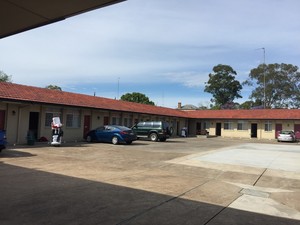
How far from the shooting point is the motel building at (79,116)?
22.5 meters

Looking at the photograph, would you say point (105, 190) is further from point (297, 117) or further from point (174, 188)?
point (297, 117)

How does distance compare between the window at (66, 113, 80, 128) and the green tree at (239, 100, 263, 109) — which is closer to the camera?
the window at (66, 113, 80, 128)

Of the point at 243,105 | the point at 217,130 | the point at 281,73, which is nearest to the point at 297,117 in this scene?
the point at 217,130

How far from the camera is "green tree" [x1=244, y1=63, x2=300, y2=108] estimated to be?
72750 mm

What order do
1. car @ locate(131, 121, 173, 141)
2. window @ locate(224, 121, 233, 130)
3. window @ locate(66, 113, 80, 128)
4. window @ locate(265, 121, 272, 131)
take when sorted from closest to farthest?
window @ locate(66, 113, 80, 128) < car @ locate(131, 121, 173, 141) < window @ locate(265, 121, 272, 131) < window @ locate(224, 121, 233, 130)

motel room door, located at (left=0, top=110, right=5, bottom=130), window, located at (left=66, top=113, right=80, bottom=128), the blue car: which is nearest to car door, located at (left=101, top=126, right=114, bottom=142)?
the blue car

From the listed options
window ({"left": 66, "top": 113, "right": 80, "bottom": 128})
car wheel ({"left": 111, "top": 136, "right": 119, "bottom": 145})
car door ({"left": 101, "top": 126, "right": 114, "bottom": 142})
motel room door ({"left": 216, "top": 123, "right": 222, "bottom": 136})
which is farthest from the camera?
motel room door ({"left": 216, "top": 123, "right": 222, "bottom": 136})

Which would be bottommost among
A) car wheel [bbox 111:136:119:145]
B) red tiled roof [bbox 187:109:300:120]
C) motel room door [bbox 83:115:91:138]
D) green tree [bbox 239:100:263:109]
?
car wheel [bbox 111:136:119:145]

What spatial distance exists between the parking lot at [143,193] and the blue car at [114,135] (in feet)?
36.1

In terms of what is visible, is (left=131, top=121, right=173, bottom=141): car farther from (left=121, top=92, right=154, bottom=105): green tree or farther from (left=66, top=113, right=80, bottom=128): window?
(left=121, top=92, right=154, bottom=105): green tree

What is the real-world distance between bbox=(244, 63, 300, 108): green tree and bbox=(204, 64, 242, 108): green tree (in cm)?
1222

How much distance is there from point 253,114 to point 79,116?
28626 millimetres

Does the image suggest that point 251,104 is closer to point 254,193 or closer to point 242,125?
point 242,125

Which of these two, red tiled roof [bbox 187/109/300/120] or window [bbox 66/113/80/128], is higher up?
red tiled roof [bbox 187/109/300/120]
